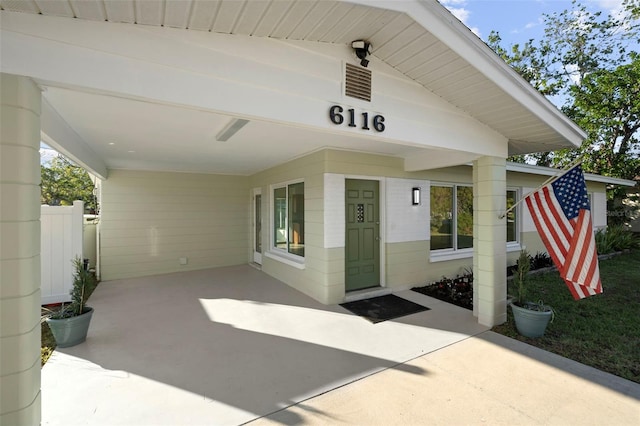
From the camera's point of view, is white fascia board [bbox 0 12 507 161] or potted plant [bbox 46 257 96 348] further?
potted plant [bbox 46 257 96 348]

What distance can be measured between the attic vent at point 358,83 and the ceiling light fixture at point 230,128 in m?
1.22

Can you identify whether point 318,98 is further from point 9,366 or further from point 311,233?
point 311,233

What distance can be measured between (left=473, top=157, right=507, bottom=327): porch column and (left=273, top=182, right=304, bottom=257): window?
3.12 m

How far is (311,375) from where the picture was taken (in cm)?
277

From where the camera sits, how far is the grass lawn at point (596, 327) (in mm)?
3101

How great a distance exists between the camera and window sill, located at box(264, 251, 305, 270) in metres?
5.62

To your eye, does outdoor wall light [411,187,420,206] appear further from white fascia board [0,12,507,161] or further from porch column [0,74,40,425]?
porch column [0,74,40,425]

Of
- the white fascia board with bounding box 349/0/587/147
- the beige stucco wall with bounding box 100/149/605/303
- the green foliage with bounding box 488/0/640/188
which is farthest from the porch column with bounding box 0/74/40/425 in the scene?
the green foliage with bounding box 488/0/640/188

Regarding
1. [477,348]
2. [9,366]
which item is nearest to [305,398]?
[9,366]

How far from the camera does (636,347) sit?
3.36m

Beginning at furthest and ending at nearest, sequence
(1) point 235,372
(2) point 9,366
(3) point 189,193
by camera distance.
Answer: (3) point 189,193
(1) point 235,372
(2) point 9,366

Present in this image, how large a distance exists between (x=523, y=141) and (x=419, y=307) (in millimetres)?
2895

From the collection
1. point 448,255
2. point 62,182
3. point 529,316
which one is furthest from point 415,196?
point 62,182

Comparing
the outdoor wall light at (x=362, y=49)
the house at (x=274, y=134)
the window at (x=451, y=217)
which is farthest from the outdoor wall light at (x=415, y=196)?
the outdoor wall light at (x=362, y=49)
